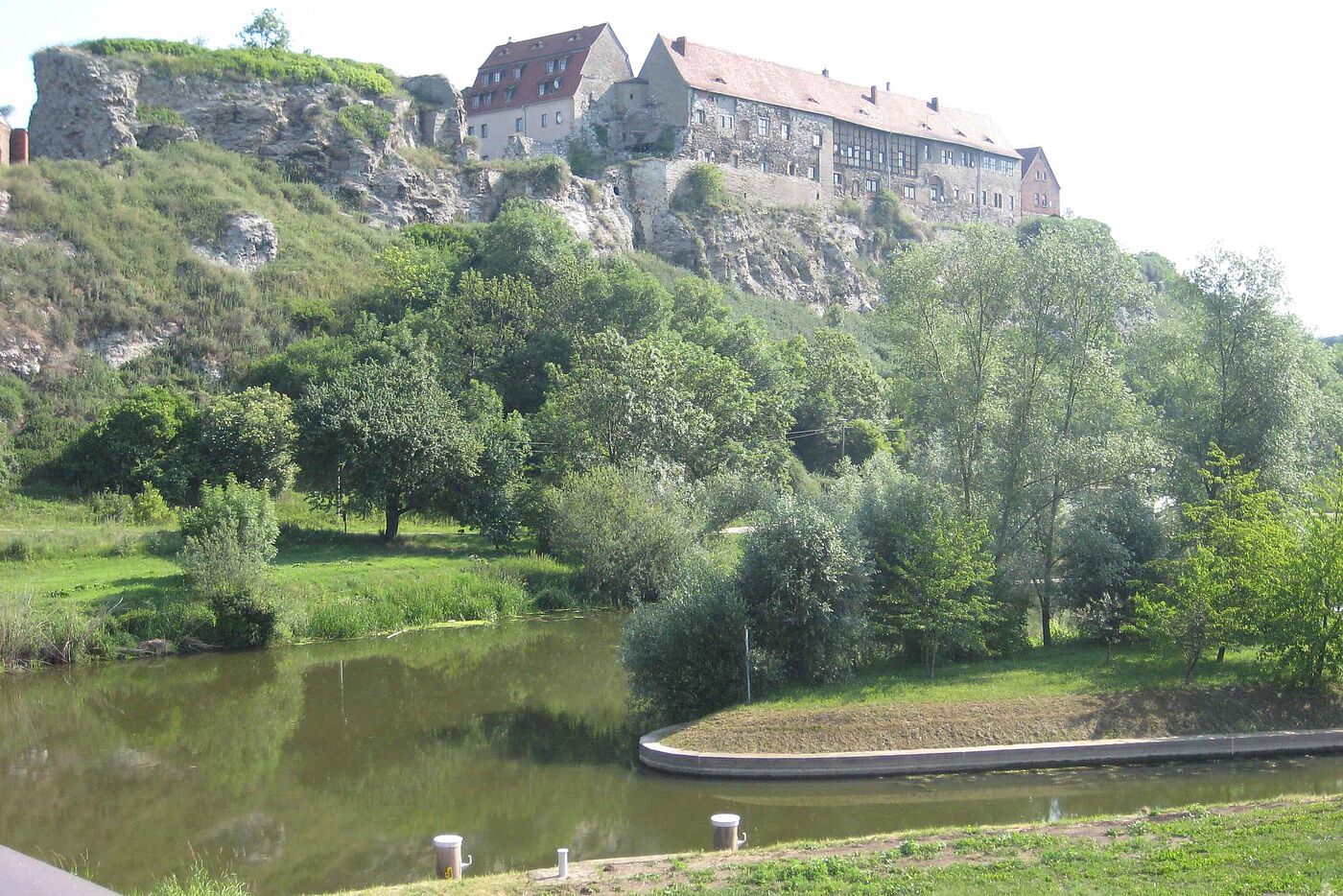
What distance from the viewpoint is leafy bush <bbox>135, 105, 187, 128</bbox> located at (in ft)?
196

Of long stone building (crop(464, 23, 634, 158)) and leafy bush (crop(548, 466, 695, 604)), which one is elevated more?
long stone building (crop(464, 23, 634, 158))

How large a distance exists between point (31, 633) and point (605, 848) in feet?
58.0

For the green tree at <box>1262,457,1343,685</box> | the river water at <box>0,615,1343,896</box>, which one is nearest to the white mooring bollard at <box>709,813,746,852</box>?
the river water at <box>0,615,1343,896</box>

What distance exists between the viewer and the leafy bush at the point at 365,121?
63.0 m

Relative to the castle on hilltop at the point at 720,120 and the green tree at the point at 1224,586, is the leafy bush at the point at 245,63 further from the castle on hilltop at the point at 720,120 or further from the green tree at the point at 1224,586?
the green tree at the point at 1224,586

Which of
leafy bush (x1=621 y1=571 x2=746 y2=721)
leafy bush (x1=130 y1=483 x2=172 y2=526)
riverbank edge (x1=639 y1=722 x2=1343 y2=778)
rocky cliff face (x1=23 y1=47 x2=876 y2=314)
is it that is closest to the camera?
riverbank edge (x1=639 y1=722 x2=1343 y2=778)

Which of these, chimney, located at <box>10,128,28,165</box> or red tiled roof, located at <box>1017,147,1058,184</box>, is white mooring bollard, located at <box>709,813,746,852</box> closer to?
chimney, located at <box>10,128,28,165</box>

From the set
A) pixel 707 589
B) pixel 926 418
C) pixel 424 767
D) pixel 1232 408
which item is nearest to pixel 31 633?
pixel 424 767

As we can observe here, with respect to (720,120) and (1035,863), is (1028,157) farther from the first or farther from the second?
(1035,863)

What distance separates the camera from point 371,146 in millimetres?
63469

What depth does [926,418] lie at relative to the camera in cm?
2548

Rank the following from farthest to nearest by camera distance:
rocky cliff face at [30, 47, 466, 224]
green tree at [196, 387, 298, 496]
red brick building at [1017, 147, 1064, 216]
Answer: red brick building at [1017, 147, 1064, 216]
rocky cliff face at [30, 47, 466, 224]
green tree at [196, 387, 298, 496]

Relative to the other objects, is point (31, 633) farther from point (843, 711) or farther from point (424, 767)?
point (843, 711)

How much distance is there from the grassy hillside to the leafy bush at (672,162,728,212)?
21.3m
